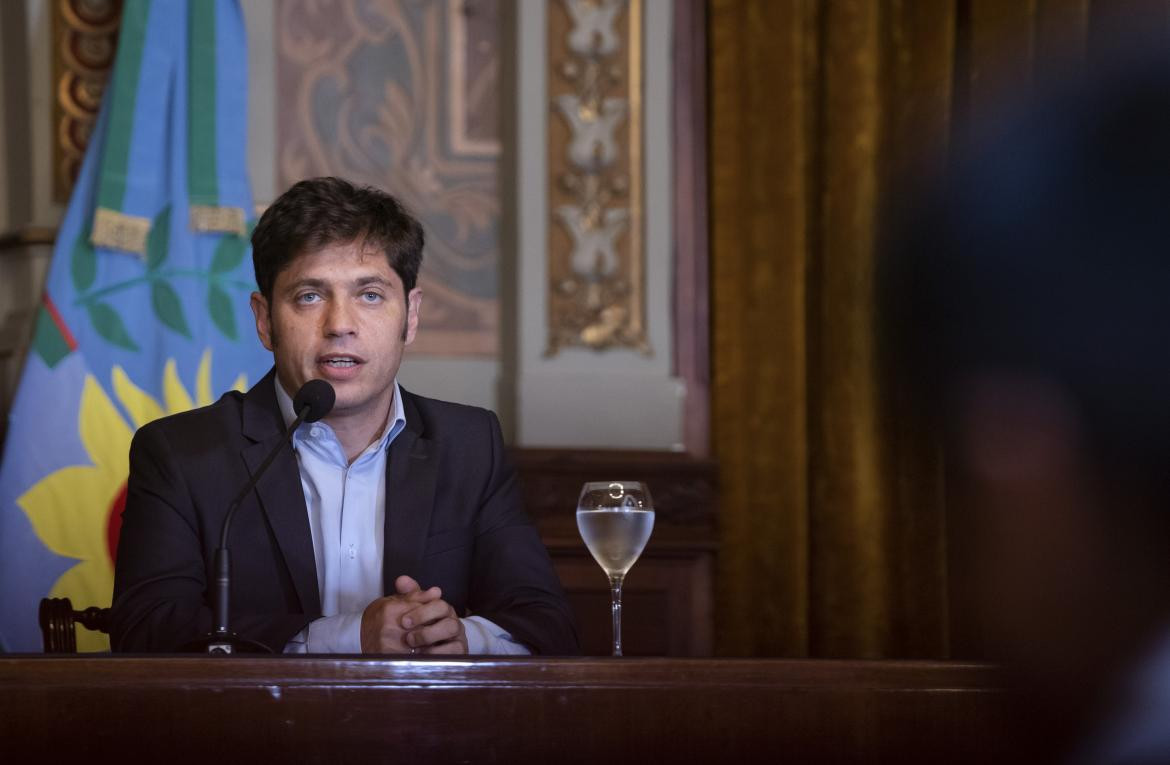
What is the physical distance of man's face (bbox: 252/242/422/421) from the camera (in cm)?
185

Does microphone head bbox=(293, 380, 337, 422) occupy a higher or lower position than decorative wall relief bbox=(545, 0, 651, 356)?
lower

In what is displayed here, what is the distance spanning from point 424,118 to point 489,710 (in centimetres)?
235

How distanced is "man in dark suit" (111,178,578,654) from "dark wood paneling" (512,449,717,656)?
970mm

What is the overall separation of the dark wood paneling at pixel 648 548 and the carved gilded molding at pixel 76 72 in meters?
1.16

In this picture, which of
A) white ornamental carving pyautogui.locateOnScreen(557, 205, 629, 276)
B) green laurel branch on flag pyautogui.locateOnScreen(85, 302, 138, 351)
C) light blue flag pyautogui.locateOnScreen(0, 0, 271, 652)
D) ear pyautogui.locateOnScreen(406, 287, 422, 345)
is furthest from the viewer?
white ornamental carving pyautogui.locateOnScreen(557, 205, 629, 276)

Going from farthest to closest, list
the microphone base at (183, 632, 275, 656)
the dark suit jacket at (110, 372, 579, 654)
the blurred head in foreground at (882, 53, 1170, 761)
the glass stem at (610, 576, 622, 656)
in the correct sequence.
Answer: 1. the dark suit jacket at (110, 372, 579, 654)
2. the glass stem at (610, 576, 622, 656)
3. the microphone base at (183, 632, 275, 656)
4. the blurred head in foreground at (882, 53, 1170, 761)

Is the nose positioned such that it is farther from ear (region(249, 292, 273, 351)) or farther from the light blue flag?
the light blue flag

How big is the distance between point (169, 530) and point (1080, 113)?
143 centimetres

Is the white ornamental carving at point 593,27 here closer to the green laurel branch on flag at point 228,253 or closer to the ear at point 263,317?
the green laurel branch on flag at point 228,253

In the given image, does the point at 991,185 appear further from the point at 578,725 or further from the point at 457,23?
the point at 457,23

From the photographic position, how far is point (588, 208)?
122 inches

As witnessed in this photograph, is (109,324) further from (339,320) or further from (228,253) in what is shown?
(339,320)

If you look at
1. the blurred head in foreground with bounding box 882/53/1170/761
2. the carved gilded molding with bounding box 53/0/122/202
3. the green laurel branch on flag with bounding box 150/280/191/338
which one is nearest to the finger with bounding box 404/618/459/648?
the blurred head in foreground with bounding box 882/53/1170/761

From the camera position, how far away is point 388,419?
194cm
